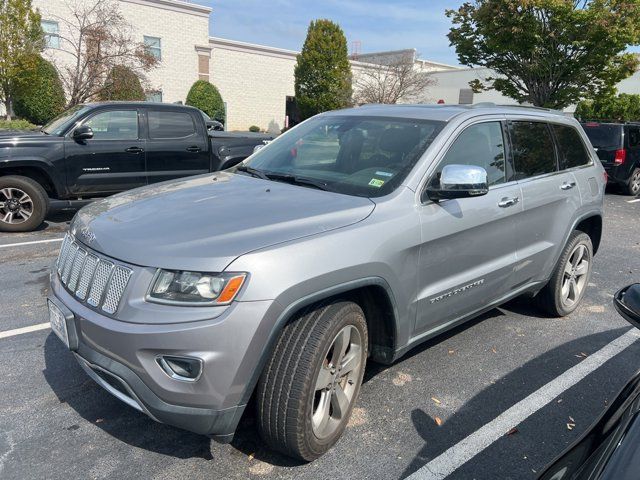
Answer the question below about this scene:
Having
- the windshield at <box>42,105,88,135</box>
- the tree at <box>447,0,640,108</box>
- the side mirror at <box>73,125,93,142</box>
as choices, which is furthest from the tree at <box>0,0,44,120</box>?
the tree at <box>447,0,640,108</box>

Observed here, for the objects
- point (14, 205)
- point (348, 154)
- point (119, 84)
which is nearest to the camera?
point (348, 154)

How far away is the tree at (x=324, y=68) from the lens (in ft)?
87.7

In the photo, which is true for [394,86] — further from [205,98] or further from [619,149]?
[619,149]

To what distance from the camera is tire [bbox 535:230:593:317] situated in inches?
179

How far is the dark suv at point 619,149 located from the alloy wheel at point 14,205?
476 inches

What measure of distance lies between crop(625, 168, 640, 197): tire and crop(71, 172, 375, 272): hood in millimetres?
12620

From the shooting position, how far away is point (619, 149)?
12562 mm

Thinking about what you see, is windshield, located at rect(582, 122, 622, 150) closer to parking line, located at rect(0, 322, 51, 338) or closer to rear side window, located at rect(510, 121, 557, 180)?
rear side window, located at rect(510, 121, 557, 180)

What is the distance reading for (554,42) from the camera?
622 inches

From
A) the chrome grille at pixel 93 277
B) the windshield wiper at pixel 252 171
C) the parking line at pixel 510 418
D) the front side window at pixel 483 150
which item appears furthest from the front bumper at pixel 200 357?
the front side window at pixel 483 150

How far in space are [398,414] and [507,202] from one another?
1.63 metres

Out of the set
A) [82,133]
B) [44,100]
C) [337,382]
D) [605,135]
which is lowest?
[337,382]

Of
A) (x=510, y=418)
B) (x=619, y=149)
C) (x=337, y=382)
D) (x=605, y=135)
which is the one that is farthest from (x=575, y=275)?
(x=605, y=135)

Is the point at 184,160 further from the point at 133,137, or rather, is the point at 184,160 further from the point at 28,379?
the point at 28,379
